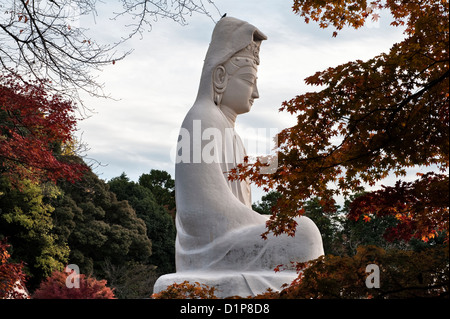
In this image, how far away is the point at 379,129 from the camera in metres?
4.73

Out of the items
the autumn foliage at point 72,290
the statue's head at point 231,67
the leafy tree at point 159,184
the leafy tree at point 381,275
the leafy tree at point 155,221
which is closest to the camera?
the leafy tree at point 381,275

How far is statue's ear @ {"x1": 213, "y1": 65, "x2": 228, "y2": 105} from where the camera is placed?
27.5ft

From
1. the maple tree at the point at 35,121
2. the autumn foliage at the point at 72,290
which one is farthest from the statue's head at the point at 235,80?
the autumn foliage at the point at 72,290

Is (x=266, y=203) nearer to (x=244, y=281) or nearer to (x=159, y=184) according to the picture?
(x=159, y=184)

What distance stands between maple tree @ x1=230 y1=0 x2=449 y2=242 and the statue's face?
3.03m

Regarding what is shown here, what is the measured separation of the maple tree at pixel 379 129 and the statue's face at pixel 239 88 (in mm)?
3026

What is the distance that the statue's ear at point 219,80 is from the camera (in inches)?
330

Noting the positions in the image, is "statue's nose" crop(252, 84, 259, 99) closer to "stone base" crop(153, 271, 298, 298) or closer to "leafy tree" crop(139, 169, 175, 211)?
"stone base" crop(153, 271, 298, 298)

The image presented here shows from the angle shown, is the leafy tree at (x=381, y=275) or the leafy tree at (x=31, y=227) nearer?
the leafy tree at (x=381, y=275)

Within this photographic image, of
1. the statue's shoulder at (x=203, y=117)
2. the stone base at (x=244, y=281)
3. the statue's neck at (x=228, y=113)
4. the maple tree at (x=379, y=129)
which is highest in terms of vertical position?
the statue's neck at (x=228, y=113)

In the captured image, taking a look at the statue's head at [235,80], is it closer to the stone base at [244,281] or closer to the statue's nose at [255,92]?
the statue's nose at [255,92]

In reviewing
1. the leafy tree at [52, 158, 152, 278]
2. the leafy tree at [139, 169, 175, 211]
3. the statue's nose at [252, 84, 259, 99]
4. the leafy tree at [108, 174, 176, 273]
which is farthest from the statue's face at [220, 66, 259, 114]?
the leafy tree at [139, 169, 175, 211]

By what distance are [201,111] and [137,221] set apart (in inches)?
626
